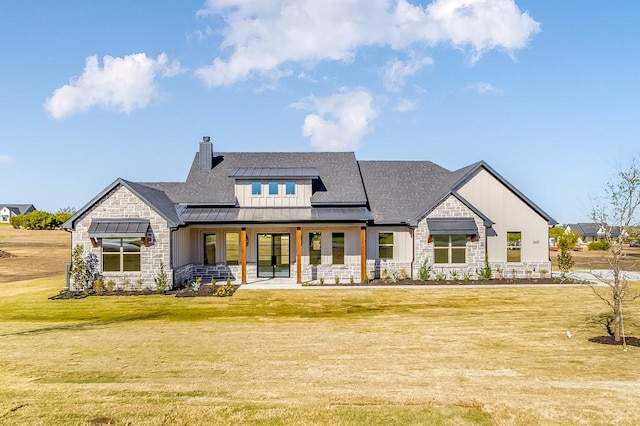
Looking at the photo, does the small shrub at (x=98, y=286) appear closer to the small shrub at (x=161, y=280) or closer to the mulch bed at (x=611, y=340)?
the small shrub at (x=161, y=280)

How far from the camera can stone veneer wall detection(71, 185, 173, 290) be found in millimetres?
21078

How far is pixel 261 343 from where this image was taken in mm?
11547

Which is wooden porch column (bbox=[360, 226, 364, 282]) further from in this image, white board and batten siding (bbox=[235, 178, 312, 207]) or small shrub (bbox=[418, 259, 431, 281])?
white board and batten siding (bbox=[235, 178, 312, 207])

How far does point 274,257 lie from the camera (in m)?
24.7

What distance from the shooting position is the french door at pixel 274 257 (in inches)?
965

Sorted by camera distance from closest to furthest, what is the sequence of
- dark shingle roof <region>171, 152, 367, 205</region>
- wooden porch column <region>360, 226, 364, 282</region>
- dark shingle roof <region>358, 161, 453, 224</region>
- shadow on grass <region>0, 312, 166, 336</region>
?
shadow on grass <region>0, 312, 166, 336</region> < wooden porch column <region>360, 226, 364, 282</region> < dark shingle roof <region>171, 152, 367, 205</region> < dark shingle roof <region>358, 161, 453, 224</region>

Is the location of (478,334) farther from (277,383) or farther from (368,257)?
(368,257)

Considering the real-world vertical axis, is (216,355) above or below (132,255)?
below

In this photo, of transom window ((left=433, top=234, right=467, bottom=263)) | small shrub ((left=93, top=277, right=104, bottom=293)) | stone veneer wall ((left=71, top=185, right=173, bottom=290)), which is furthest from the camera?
transom window ((left=433, top=234, right=467, bottom=263))

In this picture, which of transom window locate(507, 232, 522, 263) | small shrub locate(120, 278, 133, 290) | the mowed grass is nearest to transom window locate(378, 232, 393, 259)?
transom window locate(507, 232, 522, 263)

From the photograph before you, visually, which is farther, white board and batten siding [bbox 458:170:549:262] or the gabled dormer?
white board and batten siding [bbox 458:170:549:262]

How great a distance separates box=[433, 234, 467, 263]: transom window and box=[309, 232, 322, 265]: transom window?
6.42 meters

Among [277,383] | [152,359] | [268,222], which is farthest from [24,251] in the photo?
[277,383]

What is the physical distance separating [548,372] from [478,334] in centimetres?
330
